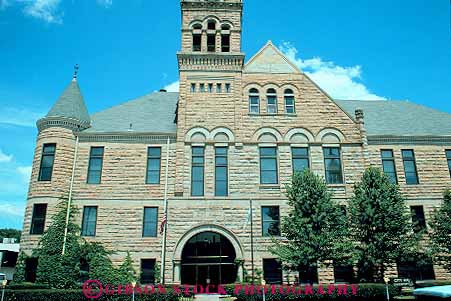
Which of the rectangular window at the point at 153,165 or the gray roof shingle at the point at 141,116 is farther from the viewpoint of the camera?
the gray roof shingle at the point at 141,116

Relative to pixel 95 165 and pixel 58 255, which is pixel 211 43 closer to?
pixel 95 165

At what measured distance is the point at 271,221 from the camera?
1005 inches

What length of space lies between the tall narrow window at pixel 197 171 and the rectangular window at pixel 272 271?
6.33m

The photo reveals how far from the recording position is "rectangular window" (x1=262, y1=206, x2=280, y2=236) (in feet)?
83.0

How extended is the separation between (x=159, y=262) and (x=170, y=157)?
7.13 m

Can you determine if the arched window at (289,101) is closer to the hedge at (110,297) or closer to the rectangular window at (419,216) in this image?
the rectangular window at (419,216)

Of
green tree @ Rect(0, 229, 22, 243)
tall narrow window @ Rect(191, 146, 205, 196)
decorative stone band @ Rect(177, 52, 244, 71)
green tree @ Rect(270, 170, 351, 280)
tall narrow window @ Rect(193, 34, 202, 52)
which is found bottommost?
green tree @ Rect(270, 170, 351, 280)

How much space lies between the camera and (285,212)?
1005 inches

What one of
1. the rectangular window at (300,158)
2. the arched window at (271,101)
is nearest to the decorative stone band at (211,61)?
the arched window at (271,101)

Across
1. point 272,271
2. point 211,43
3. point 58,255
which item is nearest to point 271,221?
point 272,271

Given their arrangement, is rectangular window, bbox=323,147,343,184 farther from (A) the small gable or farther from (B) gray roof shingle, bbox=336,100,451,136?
(A) the small gable

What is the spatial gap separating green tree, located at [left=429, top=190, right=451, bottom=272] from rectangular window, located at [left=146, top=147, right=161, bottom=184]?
18419mm

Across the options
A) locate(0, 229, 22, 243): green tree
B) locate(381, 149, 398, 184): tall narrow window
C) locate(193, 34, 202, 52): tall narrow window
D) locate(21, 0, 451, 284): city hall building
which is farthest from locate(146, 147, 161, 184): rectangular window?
locate(0, 229, 22, 243): green tree

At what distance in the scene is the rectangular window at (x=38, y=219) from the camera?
80.4 feet
